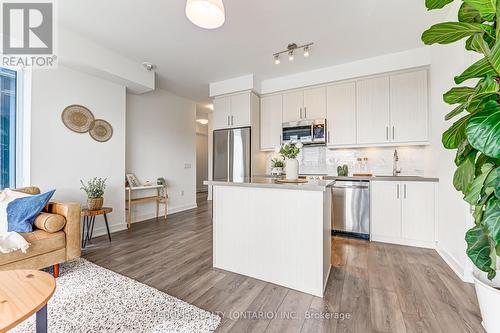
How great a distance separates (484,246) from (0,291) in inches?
97.8

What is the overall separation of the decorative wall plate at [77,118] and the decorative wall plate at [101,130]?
0.07 m

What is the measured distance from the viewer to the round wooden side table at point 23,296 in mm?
929

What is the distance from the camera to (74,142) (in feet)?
10.4

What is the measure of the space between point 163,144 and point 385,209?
4.54m

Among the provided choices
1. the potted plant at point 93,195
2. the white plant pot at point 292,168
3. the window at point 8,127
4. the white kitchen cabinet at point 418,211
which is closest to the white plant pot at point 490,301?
the white plant pot at point 292,168

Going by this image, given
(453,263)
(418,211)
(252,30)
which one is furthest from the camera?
(418,211)

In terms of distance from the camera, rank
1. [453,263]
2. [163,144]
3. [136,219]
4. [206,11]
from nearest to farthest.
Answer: [206,11]
[453,263]
[136,219]
[163,144]

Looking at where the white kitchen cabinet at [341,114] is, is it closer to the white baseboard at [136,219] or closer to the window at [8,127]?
the white baseboard at [136,219]

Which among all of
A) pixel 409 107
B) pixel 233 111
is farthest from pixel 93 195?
pixel 409 107

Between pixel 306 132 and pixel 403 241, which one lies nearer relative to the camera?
pixel 403 241

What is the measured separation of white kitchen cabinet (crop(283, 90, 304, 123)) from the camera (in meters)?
4.11

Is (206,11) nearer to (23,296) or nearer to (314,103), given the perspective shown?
(23,296)

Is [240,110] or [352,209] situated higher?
[240,110]

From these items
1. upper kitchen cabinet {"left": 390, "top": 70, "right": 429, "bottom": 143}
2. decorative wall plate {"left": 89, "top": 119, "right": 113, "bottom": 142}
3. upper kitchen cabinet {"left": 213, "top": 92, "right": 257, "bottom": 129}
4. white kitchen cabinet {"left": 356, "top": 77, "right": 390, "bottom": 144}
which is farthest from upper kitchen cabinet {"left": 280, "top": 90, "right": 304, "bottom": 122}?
decorative wall plate {"left": 89, "top": 119, "right": 113, "bottom": 142}
